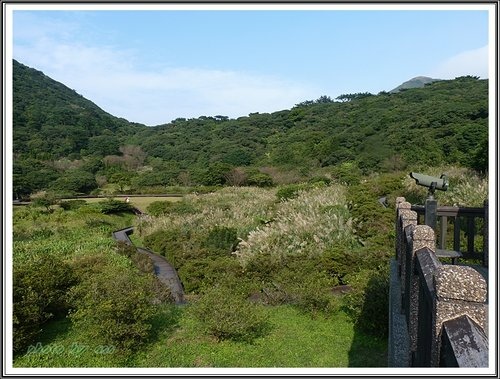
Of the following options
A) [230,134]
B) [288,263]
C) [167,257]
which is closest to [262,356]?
[288,263]

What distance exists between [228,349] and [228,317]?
1.65ft

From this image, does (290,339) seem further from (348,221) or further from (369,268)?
(348,221)

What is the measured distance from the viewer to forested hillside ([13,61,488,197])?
29297 mm

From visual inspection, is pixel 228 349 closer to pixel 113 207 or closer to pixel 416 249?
pixel 416 249

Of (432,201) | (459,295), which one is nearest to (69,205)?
(432,201)

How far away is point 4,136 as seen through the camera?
3.58m

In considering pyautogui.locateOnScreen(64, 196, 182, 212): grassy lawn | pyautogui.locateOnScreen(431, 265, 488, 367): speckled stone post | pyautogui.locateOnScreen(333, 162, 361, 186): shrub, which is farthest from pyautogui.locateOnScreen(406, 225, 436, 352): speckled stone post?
pyautogui.locateOnScreen(333, 162, 361, 186): shrub

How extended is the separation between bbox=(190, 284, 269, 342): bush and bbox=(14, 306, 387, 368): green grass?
133 mm

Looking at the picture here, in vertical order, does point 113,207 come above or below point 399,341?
above

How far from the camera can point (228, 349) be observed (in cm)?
675

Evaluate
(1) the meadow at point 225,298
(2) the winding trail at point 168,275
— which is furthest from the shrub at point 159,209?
(2) the winding trail at point 168,275

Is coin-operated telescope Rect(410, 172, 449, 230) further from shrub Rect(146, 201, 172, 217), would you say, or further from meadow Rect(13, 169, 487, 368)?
shrub Rect(146, 201, 172, 217)

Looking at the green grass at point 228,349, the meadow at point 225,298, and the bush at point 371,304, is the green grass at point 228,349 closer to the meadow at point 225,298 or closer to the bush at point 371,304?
the meadow at point 225,298

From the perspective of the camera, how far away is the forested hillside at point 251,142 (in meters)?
29.3
